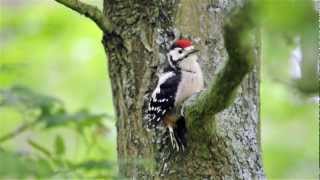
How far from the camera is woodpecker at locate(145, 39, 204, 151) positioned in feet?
10.1

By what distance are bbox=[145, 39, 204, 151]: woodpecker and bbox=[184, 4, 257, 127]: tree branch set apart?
0.96 feet

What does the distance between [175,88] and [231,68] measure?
4.65ft

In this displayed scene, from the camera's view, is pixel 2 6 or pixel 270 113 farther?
pixel 2 6

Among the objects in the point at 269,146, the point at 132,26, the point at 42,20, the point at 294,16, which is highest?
the point at 42,20

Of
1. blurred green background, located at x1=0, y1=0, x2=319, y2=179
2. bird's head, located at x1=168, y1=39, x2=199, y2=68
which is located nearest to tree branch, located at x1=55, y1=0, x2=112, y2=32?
bird's head, located at x1=168, y1=39, x2=199, y2=68

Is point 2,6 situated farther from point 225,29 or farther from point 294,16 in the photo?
point 294,16

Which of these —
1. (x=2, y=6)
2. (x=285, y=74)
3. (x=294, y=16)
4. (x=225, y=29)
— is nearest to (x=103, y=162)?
(x=225, y=29)

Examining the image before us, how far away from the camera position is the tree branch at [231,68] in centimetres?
183

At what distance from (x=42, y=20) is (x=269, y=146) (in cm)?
211

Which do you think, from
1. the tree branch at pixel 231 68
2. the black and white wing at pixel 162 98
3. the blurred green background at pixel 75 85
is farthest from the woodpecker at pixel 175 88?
the blurred green background at pixel 75 85

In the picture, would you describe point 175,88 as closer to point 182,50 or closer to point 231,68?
point 182,50

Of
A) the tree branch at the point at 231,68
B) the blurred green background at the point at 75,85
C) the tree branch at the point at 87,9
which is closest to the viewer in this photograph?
the tree branch at the point at 231,68

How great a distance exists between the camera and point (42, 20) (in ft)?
20.2

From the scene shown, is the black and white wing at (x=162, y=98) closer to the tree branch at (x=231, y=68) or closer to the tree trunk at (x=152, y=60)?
the tree trunk at (x=152, y=60)
